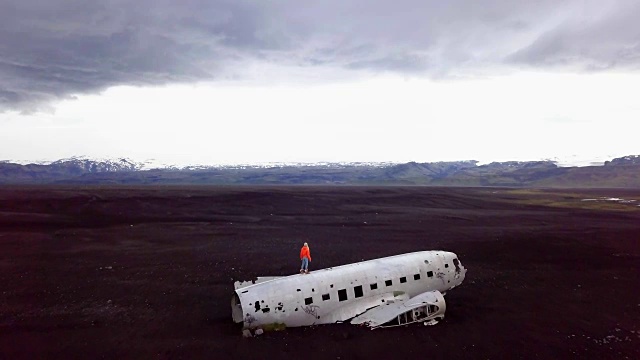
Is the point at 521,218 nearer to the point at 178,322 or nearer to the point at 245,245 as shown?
the point at 245,245

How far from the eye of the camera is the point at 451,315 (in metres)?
24.2

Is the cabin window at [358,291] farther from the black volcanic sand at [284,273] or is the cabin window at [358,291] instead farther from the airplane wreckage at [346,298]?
the black volcanic sand at [284,273]

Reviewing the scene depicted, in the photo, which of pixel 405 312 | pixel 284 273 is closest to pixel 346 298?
pixel 405 312

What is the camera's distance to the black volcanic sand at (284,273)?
2016 cm

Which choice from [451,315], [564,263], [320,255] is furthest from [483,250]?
[451,315]

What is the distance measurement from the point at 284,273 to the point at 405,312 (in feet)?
48.3

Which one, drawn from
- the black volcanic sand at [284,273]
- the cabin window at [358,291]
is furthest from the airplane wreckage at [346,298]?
the black volcanic sand at [284,273]

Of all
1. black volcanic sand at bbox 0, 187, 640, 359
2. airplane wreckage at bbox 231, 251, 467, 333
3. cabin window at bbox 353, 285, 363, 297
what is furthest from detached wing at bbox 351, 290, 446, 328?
cabin window at bbox 353, 285, 363, 297

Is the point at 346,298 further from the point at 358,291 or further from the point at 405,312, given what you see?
the point at 405,312

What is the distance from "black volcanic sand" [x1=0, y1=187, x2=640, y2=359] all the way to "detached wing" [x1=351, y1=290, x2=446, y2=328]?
60cm

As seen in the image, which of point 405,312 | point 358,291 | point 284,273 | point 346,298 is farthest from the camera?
point 284,273

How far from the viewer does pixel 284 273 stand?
111ft

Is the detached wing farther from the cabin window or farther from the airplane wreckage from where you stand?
the cabin window

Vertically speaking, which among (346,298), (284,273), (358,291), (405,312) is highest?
(358,291)
